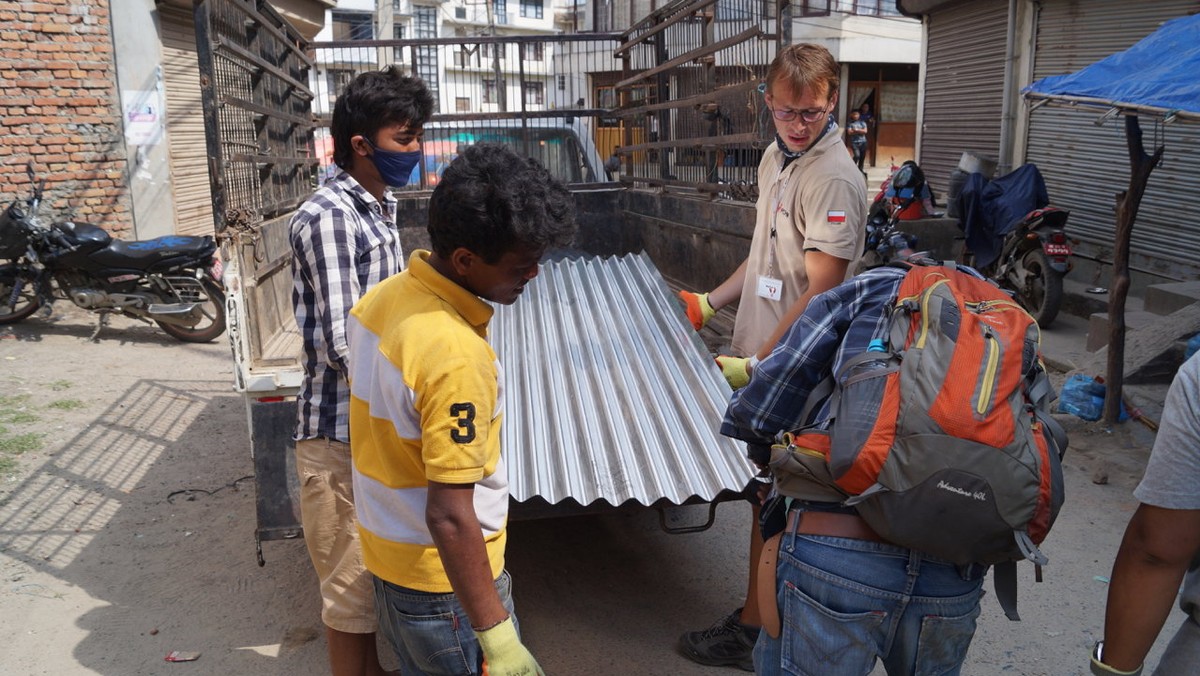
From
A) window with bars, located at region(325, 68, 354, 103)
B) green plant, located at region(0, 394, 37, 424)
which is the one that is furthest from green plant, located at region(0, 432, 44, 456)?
window with bars, located at region(325, 68, 354, 103)

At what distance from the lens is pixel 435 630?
176 cm

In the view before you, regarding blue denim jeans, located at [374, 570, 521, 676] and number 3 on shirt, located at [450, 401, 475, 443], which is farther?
blue denim jeans, located at [374, 570, 521, 676]

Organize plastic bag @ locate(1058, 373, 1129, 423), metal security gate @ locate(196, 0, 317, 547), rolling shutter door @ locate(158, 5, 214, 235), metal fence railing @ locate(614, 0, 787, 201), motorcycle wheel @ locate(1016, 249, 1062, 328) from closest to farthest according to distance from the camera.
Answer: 1. metal security gate @ locate(196, 0, 317, 547)
2. metal fence railing @ locate(614, 0, 787, 201)
3. plastic bag @ locate(1058, 373, 1129, 423)
4. motorcycle wheel @ locate(1016, 249, 1062, 328)
5. rolling shutter door @ locate(158, 5, 214, 235)

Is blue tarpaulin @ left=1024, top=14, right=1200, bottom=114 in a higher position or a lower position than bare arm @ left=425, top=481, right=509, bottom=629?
higher

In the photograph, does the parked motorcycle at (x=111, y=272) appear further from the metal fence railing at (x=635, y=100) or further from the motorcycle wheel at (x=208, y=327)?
the metal fence railing at (x=635, y=100)

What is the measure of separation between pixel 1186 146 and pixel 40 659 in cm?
879

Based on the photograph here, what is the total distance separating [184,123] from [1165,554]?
10018 mm

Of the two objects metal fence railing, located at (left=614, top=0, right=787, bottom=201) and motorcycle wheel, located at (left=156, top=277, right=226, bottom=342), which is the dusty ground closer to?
metal fence railing, located at (left=614, top=0, right=787, bottom=201)

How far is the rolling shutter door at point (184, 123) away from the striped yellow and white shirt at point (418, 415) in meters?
8.32

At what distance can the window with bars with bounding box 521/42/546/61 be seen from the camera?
20.3 ft

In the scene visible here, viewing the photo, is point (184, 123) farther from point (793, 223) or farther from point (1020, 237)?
point (793, 223)

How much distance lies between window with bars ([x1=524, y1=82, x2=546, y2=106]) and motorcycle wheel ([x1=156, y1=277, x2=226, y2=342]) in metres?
3.26

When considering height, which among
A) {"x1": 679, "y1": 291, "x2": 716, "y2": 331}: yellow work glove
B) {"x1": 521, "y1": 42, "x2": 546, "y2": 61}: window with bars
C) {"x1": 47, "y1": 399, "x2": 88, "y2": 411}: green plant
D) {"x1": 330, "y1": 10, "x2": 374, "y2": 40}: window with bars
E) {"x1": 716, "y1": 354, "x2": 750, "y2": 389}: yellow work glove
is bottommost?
{"x1": 47, "y1": 399, "x2": 88, "y2": 411}: green plant

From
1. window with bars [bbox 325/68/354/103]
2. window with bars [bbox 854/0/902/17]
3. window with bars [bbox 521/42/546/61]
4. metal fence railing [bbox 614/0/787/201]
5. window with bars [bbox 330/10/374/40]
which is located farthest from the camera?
window with bars [bbox 330/10/374/40]
